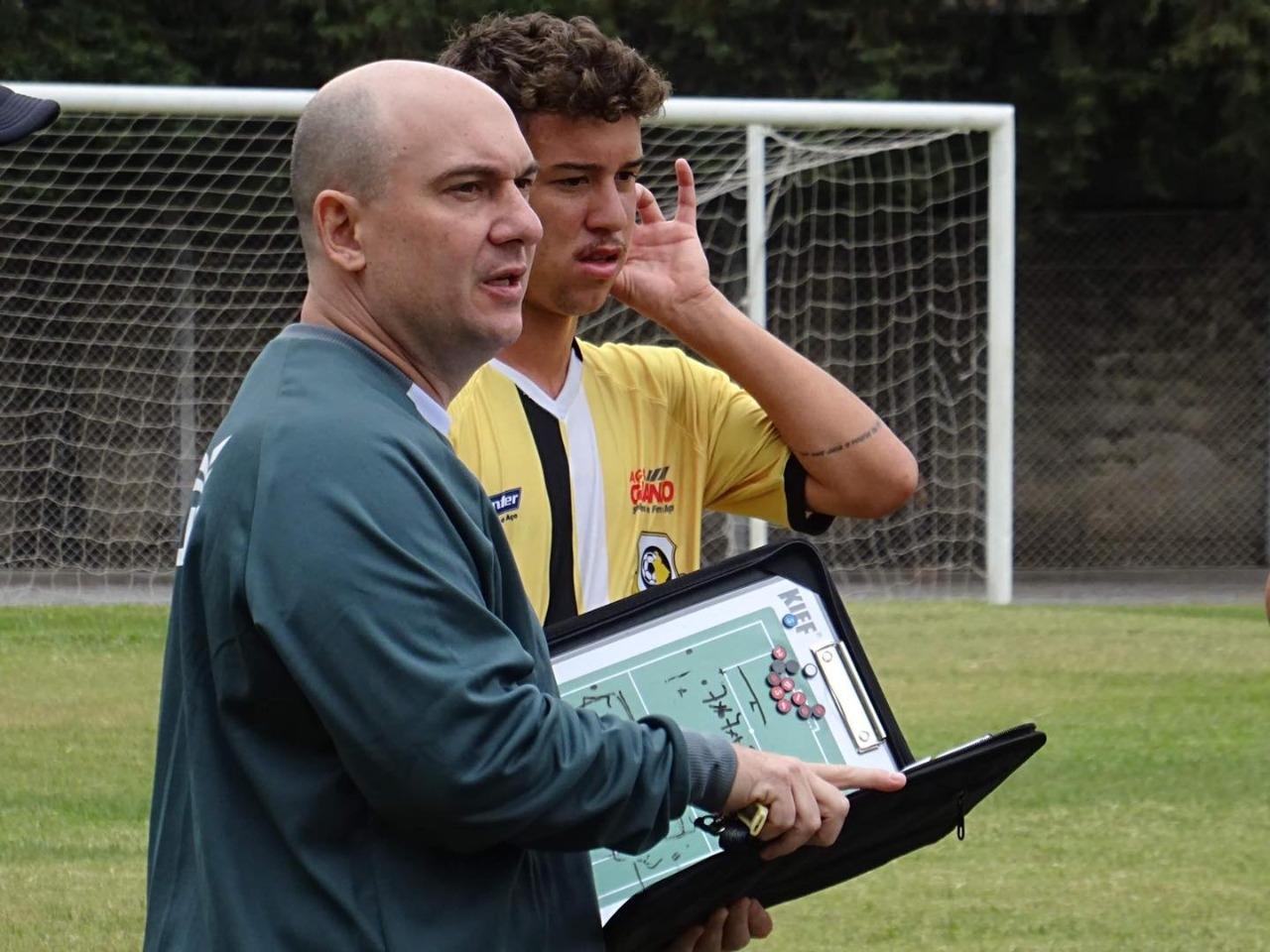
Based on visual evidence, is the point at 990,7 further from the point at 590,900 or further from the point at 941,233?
the point at 590,900

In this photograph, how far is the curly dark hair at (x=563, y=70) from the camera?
277cm

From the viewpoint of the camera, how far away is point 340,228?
2064 millimetres

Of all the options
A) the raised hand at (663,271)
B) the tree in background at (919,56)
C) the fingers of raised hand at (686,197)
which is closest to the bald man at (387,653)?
the raised hand at (663,271)

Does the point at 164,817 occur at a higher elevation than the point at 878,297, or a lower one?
higher

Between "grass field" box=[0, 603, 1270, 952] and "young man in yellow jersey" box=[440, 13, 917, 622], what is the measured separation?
2.71m

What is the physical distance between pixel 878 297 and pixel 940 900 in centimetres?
997

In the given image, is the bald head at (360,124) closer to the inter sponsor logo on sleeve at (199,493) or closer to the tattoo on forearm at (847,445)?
the inter sponsor logo on sleeve at (199,493)

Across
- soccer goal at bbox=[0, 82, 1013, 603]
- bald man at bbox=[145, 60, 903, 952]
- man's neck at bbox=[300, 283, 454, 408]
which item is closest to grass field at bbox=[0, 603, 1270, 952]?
soccer goal at bbox=[0, 82, 1013, 603]

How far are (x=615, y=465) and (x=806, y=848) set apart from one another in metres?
0.83

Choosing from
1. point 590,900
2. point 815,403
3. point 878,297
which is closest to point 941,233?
point 878,297

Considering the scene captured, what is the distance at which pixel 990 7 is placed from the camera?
16.6m

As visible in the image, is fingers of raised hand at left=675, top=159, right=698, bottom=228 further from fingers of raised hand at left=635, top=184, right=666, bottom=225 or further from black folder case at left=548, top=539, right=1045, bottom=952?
black folder case at left=548, top=539, right=1045, bottom=952

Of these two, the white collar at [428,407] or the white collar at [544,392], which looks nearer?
the white collar at [428,407]

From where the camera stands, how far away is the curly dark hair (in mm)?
2768
